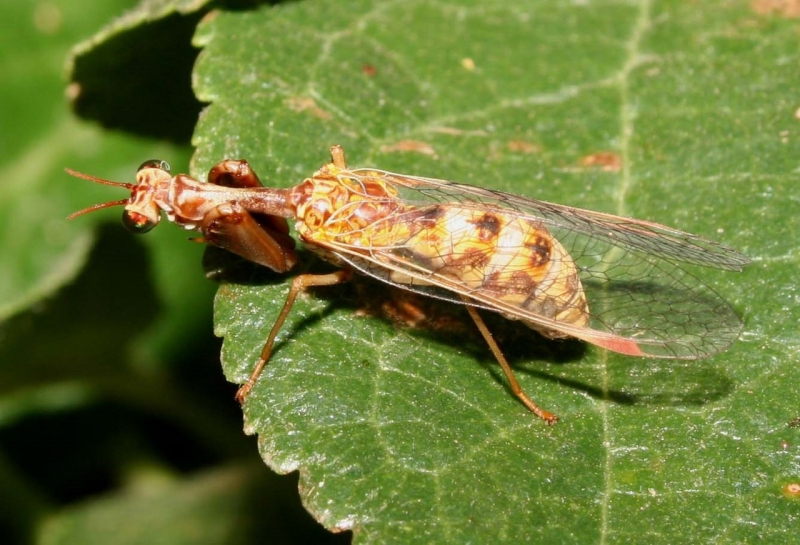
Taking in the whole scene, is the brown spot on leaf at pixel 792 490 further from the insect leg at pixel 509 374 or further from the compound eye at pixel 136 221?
the compound eye at pixel 136 221

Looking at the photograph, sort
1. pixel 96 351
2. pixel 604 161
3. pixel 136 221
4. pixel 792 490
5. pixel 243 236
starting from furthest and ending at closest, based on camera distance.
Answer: pixel 96 351, pixel 604 161, pixel 136 221, pixel 243 236, pixel 792 490

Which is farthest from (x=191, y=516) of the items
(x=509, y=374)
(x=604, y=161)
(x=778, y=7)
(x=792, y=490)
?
(x=778, y=7)

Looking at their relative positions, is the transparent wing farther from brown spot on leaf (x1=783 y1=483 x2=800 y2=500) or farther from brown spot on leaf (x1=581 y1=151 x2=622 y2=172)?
brown spot on leaf (x1=783 y1=483 x2=800 y2=500)

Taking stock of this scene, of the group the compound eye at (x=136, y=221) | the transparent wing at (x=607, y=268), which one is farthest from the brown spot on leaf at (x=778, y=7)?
the compound eye at (x=136, y=221)

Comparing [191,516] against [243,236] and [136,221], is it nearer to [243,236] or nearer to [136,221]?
[136,221]

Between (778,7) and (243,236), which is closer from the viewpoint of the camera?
(243,236)

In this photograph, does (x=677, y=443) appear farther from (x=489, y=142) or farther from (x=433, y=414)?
(x=489, y=142)
